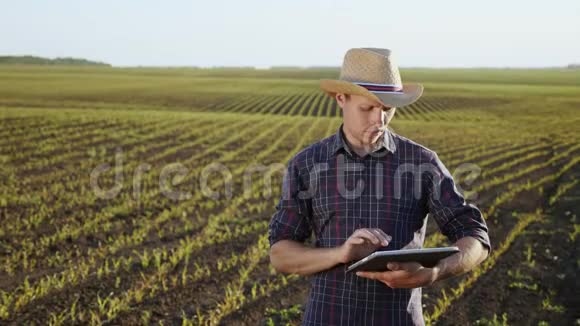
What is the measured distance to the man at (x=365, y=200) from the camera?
6.71 ft

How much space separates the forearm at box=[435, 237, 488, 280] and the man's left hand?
4cm

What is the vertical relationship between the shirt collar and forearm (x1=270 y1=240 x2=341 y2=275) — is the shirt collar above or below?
above

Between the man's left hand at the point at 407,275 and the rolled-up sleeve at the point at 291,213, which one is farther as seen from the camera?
the rolled-up sleeve at the point at 291,213

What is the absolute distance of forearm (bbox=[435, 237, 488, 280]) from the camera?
187 centimetres

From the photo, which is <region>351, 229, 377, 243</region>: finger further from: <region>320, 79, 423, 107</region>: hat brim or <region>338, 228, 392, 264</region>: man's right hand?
<region>320, 79, 423, 107</region>: hat brim

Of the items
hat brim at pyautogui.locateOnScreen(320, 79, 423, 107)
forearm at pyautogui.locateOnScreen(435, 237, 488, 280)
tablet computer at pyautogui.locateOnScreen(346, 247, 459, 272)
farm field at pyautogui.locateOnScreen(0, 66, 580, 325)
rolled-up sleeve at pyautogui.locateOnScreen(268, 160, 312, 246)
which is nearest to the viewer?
tablet computer at pyautogui.locateOnScreen(346, 247, 459, 272)

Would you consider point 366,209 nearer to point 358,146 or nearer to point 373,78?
point 358,146

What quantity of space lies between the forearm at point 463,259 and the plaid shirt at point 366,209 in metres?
0.05

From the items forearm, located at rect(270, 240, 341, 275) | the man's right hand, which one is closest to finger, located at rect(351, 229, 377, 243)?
the man's right hand

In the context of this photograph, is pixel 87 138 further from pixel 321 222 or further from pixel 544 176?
pixel 321 222

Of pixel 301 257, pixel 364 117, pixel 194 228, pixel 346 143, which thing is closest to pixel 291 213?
pixel 301 257

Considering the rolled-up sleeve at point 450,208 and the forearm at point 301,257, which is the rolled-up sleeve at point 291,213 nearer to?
the forearm at point 301,257

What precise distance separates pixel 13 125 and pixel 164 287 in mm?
16930

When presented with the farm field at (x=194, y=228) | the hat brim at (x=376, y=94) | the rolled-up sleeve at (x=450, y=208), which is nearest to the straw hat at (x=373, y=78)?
the hat brim at (x=376, y=94)
